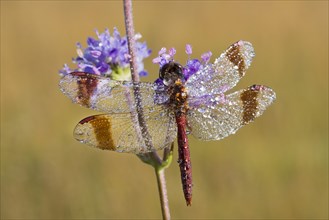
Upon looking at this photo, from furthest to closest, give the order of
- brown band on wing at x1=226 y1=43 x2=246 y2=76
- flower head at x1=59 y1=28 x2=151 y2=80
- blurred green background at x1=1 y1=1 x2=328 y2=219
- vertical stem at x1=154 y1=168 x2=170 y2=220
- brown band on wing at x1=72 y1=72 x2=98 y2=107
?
blurred green background at x1=1 y1=1 x2=328 y2=219 → flower head at x1=59 y1=28 x2=151 y2=80 → vertical stem at x1=154 y1=168 x2=170 y2=220 → brown band on wing at x1=226 y1=43 x2=246 y2=76 → brown band on wing at x1=72 y1=72 x2=98 y2=107

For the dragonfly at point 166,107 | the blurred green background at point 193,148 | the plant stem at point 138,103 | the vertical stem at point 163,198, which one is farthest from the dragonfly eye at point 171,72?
the blurred green background at point 193,148

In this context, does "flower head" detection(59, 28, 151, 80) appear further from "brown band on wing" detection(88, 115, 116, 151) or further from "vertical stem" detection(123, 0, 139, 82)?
"brown band on wing" detection(88, 115, 116, 151)

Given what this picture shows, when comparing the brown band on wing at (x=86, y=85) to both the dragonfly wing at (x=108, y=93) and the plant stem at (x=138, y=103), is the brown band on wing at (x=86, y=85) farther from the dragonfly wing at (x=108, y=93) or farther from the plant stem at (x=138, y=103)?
the plant stem at (x=138, y=103)

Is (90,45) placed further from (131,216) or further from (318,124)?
(318,124)

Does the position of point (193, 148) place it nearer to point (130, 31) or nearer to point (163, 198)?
point (163, 198)

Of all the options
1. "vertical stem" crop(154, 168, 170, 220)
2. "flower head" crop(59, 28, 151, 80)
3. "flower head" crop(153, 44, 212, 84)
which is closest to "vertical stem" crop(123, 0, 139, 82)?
"flower head" crop(153, 44, 212, 84)

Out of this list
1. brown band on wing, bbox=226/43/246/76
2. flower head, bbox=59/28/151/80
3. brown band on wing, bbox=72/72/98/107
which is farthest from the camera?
flower head, bbox=59/28/151/80
